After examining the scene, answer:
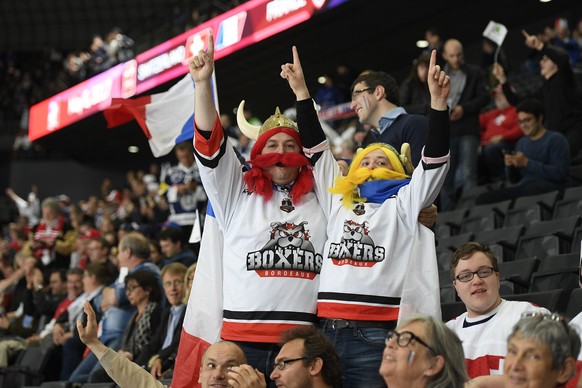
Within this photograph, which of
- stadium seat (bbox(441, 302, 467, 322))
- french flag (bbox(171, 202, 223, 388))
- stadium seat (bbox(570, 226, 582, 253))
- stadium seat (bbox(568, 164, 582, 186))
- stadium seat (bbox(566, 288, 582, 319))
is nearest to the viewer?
french flag (bbox(171, 202, 223, 388))

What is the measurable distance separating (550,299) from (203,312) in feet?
5.07

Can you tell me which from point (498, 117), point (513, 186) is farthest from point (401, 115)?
point (498, 117)

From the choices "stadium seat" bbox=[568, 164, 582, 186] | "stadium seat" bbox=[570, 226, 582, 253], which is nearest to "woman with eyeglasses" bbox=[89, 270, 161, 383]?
"stadium seat" bbox=[570, 226, 582, 253]

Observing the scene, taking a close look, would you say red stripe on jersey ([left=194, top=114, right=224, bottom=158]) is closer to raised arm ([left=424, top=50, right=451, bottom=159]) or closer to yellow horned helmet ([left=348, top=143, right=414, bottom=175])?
yellow horned helmet ([left=348, top=143, right=414, bottom=175])

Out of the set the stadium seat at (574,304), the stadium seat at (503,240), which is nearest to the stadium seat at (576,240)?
the stadium seat at (503,240)

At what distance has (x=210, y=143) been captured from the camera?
370cm

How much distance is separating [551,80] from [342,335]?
474cm

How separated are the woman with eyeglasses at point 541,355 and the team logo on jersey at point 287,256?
1.10 meters

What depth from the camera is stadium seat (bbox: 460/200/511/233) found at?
6723mm

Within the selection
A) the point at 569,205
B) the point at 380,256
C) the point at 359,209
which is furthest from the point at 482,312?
the point at 569,205

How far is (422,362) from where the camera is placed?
272cm

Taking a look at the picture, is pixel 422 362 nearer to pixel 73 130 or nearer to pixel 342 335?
pixel 342 335

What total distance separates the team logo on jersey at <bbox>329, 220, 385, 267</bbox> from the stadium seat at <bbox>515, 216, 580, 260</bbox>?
2.38 metres

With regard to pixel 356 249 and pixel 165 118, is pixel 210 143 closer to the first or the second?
pixel 356 249
